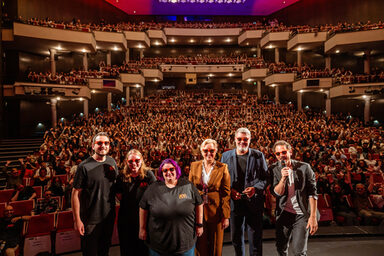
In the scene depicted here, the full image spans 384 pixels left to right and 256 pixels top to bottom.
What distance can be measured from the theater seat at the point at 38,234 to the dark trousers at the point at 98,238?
1.86 meters

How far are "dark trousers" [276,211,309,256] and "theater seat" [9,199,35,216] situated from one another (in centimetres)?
458

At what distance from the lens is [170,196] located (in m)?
2.11

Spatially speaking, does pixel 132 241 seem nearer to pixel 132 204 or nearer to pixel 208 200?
pixel 132 204

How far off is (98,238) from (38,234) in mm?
2132

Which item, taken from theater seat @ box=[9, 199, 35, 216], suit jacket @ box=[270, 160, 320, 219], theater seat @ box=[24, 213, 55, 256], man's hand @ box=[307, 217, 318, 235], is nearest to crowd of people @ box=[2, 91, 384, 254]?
theater seat @ box=[9, 199, 35, 216]

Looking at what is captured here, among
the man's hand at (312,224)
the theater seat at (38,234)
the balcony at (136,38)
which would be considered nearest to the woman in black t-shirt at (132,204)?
the man's hand at (312,224)

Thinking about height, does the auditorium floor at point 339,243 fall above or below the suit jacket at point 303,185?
below

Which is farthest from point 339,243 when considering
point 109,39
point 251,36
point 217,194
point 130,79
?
point 251,36

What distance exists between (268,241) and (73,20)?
73.2 feet

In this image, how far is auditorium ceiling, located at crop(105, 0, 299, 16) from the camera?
26719mm

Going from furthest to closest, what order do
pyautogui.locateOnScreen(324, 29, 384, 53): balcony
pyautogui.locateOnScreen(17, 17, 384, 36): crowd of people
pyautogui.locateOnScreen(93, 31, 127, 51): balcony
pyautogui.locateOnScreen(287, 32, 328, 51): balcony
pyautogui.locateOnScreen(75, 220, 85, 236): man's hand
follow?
pyautogui.locateOnScreen(93, 31, 127, 51): balcony → pyautogui.locateOnScreen(287, 32, 328, 51): balcony → pyautogui.locateOnScreen(17, 17, 384, 36): crowd of people → pyautogui.locateOnScreen(324, 29, 384, 53): balcony → pyautogui.locateOnScreen(75, 220, 85, 236): man's hand

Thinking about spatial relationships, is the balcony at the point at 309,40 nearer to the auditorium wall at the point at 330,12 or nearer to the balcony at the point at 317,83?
the auditorium wall at the point at 330,12

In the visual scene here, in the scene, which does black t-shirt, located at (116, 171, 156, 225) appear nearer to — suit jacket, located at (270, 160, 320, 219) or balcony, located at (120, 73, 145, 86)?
suit jacket, located at (270, 160, 320, 219)

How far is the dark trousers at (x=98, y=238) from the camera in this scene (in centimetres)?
253
